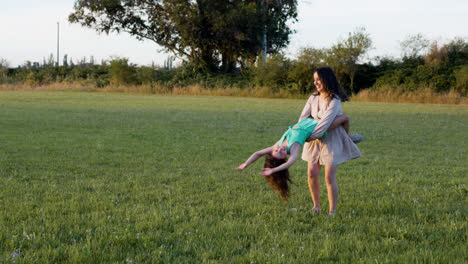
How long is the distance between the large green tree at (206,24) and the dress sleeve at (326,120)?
46831mm

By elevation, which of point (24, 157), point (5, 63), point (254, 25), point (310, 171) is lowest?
point (24, 157)

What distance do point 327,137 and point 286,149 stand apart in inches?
34.0

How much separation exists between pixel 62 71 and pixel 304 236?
71.2 m

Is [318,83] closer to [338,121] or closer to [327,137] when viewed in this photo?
[338,121]

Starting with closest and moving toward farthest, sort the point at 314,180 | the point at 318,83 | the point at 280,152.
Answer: the point at 280,152, the point at 318,83, the point at 314,180

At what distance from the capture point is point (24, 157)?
10.2m

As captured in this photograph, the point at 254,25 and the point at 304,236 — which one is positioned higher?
the point at 254,25

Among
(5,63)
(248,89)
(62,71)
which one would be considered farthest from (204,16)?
(5,63)

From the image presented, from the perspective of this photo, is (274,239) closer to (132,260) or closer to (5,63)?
(132,260)

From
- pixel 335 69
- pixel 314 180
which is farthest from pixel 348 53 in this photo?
pixel 314 180

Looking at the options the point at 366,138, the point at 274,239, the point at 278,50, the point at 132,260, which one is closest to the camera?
the point at 132,260

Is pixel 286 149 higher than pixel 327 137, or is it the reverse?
pixel 327 137

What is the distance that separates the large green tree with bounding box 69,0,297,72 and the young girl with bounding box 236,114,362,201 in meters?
46.9

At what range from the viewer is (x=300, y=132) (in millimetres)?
5324
